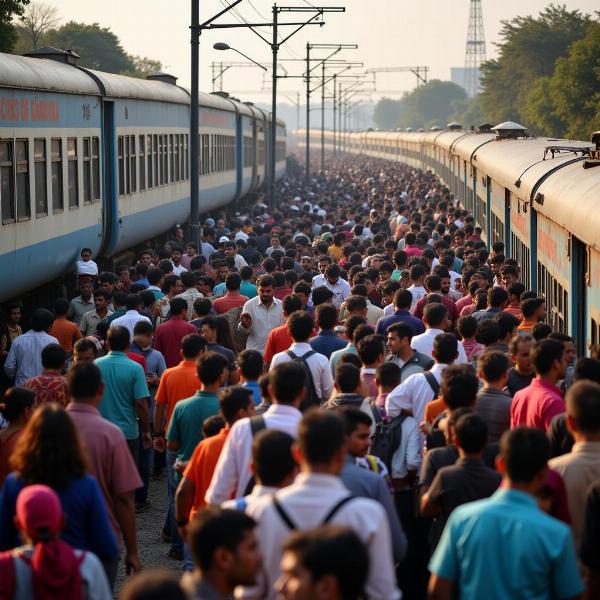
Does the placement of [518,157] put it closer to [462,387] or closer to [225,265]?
[225,265]

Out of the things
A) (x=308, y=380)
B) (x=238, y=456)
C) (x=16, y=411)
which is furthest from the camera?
(x=308, y=380)

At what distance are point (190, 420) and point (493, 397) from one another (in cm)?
168

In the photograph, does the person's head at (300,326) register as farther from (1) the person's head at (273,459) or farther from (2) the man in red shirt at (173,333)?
(1) the person's head at (273,459)

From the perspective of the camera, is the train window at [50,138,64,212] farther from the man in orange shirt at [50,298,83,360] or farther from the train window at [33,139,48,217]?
the man in orange shirt at [50,298,83,360]

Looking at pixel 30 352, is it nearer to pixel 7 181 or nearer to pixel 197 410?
pixel 197 410

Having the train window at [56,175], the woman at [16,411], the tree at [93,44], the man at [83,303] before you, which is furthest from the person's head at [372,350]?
the tree at [93,44]

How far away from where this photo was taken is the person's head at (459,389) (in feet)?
23.0

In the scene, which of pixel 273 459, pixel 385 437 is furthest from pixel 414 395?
A: pixel 273 459

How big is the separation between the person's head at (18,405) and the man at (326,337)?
2.94 metres

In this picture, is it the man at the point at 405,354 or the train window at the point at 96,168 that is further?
the train window at the point at 96,168

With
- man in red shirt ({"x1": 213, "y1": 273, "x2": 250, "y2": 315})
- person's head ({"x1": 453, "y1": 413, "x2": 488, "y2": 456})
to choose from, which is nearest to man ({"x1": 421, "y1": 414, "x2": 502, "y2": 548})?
person's head ({"x1": 453, "y1": 413, "x2": 488, "y2": 456})

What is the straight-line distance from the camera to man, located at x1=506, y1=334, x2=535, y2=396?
815cm

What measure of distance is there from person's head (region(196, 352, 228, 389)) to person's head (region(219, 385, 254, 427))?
0.93 meters

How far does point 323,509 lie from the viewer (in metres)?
4.66
